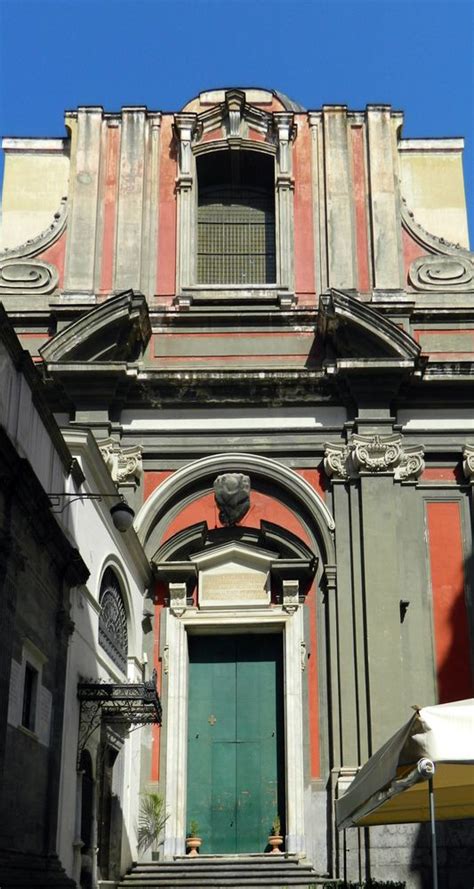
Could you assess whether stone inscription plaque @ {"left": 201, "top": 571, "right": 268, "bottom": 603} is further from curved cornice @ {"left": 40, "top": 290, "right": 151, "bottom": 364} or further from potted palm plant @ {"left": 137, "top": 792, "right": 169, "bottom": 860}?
curved cornice @ {"left": 40, "top": 290, "right": 151, "bottom": 364}

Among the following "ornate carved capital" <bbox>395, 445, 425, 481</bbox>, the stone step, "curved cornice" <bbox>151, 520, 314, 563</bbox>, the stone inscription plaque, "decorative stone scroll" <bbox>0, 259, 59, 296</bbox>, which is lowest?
the stone step

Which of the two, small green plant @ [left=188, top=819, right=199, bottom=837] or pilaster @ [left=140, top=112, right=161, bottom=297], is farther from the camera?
pilaster @ [left=140, top=112, right=161, bottom=297]

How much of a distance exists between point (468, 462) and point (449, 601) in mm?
2117

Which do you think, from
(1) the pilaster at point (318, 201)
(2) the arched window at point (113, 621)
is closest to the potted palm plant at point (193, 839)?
(2) the arched window at point (113, 621)

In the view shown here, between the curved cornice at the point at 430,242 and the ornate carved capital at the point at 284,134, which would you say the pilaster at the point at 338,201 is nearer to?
the ornate carved capital at the point at 284,134

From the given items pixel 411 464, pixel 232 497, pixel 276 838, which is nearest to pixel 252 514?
pixel 232 497

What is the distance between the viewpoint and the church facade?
52.7ft

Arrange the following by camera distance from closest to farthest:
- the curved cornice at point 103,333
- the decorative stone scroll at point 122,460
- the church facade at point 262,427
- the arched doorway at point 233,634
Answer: the church facade at point 262,427 → the arched doorway at point 233,634 → the decorative stone scroll at point 122,460 → the curved cornice at point 103,333

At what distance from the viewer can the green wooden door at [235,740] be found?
16312 mm

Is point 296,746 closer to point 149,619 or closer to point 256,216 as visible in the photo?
point 149,619

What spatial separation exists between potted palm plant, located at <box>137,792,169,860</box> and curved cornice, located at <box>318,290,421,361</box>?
23.4ft

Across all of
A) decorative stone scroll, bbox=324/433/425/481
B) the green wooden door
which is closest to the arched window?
the green wooden door

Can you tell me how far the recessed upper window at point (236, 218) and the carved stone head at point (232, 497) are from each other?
3747 millimetres

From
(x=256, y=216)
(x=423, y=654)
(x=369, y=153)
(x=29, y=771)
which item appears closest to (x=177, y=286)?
(x=256, y=216)
